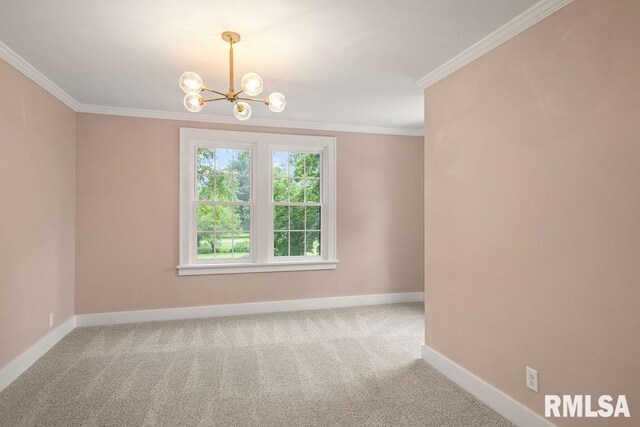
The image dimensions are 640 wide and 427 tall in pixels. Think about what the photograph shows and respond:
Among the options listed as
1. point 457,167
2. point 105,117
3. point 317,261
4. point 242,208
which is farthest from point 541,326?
point 105,117

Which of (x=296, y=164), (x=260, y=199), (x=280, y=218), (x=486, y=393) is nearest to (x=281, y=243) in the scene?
(x=280, y=218)

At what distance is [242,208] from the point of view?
4574 mm

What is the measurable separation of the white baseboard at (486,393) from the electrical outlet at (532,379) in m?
0.15

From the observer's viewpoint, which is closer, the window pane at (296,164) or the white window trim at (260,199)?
the white window trim at (260,199)

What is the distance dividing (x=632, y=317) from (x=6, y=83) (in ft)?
13.7

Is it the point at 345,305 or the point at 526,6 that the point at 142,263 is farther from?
the point at 526,6

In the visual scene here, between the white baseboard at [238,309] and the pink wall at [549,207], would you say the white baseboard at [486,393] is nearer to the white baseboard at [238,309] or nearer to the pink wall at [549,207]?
the pink wall at [549,207]

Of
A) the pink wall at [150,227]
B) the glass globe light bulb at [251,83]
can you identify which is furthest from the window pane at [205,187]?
the glass globe light bulb at [251,83]

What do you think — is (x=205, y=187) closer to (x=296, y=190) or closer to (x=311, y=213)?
(x=296, y=190)

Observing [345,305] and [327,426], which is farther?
[345,305]

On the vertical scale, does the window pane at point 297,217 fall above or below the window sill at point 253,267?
above

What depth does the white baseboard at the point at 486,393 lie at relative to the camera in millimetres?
2094

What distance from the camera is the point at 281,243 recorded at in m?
4.71

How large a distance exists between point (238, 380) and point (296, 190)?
2637 millimetres
